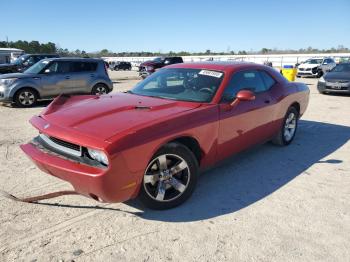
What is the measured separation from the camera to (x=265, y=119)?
5.09 meters

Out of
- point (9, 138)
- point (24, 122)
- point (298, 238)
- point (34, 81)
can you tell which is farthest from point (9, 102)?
point (298, 238)

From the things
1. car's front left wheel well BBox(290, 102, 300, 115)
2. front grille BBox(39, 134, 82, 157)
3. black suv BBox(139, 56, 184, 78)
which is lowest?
black suv BBox(139, 56, 184, 78)

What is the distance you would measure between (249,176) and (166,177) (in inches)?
60.3

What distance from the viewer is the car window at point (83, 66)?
11594mm

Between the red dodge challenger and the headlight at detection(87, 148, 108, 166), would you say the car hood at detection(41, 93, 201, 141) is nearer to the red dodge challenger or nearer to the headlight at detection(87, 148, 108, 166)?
the red dodge challenger

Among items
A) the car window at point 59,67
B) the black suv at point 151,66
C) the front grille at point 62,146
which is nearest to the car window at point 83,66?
the car window at point 59,67

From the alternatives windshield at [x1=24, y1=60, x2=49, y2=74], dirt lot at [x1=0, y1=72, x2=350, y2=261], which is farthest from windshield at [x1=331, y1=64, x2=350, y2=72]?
windshield at [x1=24, y1=60, x2=49, y2=74]

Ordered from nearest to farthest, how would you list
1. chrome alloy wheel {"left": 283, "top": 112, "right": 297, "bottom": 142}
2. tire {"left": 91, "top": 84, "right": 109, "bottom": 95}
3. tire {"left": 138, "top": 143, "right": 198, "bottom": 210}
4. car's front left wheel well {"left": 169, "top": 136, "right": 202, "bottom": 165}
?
tire {"left": 138, "top": 143, "right": 198, "bottom": 210}, car's front left wheel well {"left": 169, "top": 136, "right": 202, "bottom": 165}, chrome alloy wheel {"left": 283, "top": 112, "right": 297, "bottom": 142}, tire {"left": 91, "top": 84, "right": 109, "bottom": 95}

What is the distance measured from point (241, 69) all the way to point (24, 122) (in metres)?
5.77

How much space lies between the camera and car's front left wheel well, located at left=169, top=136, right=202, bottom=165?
3.74 meters

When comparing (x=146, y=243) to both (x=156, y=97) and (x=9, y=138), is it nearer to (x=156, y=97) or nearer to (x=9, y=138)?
(x=156, y=97)

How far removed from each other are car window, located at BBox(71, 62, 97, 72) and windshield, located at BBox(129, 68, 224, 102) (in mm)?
7274

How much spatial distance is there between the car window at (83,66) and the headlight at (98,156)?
29.9 feet

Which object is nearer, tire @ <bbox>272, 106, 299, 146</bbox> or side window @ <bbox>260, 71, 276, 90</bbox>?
side window @ <bbox>260, 71, 276, 90</bbox>
